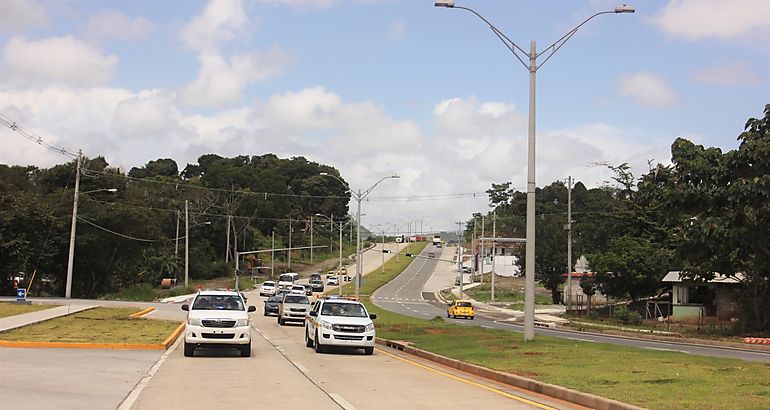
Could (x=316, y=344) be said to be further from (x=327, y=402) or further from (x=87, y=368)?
(x=327, y=402)

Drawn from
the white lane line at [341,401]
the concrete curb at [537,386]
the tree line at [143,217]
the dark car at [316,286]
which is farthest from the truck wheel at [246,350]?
the dark car at [316,286]

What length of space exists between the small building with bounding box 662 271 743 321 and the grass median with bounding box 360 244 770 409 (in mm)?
27726

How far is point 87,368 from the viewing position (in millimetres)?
17875

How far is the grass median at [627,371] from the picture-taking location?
13.1 m

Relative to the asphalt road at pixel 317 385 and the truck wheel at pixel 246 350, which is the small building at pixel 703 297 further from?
the truck wheel at pixel 246 350

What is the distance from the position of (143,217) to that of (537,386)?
221ft

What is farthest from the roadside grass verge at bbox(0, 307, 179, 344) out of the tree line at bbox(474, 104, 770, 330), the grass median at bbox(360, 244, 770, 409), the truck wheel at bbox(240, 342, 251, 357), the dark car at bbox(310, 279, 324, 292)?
the dark car at bbox(310, 279, 324, 292)

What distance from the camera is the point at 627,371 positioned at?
1730cm

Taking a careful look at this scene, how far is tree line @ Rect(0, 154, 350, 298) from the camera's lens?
6875cm

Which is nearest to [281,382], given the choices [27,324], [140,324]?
[27,324]

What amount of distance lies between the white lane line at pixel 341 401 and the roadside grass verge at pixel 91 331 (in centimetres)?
1303

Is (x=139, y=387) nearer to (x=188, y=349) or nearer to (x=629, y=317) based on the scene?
(x=188, y=349)

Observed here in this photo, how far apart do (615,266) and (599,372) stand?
144ft

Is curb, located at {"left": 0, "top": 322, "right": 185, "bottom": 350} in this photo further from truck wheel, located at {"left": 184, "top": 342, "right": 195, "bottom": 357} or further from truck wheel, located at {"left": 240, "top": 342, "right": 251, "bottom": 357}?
truck wheel, located at {"left": 240, "top": 342, "right": 251, "bottom": 357}
